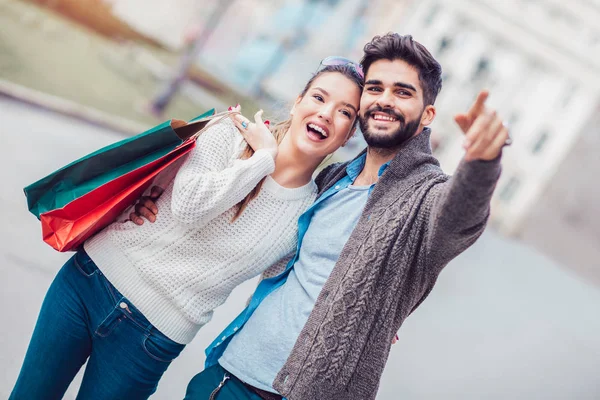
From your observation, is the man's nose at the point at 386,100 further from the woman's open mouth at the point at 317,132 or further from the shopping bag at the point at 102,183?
the shopping bag at the point at 102,183

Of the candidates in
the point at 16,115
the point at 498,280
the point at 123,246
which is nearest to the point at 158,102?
the point at 16,115

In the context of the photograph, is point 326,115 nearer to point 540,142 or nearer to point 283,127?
point 283,127

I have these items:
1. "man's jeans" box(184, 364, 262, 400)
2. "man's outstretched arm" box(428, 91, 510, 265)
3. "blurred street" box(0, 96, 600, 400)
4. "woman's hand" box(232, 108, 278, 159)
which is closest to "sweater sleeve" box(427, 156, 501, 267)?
"man's outstretched arm" box(428, 91, 510, 265)

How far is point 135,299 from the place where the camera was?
6.07ft

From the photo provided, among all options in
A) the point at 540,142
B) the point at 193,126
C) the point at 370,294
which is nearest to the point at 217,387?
the point at 370,294

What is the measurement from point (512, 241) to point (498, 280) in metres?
14.6

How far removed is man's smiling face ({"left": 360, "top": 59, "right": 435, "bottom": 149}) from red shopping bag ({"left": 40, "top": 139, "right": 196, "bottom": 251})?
628 mm

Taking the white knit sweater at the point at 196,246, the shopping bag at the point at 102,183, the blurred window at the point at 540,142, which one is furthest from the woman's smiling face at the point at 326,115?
the blurred window at the point at 540,142

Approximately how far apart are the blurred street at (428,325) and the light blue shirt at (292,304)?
63.8 inches

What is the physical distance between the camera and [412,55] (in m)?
1.94

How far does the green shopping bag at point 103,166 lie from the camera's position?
6.09 ft

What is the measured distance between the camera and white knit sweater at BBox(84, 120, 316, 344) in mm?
1831

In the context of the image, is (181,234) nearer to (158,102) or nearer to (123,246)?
(123,246)

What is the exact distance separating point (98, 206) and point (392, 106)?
42.7 inches
